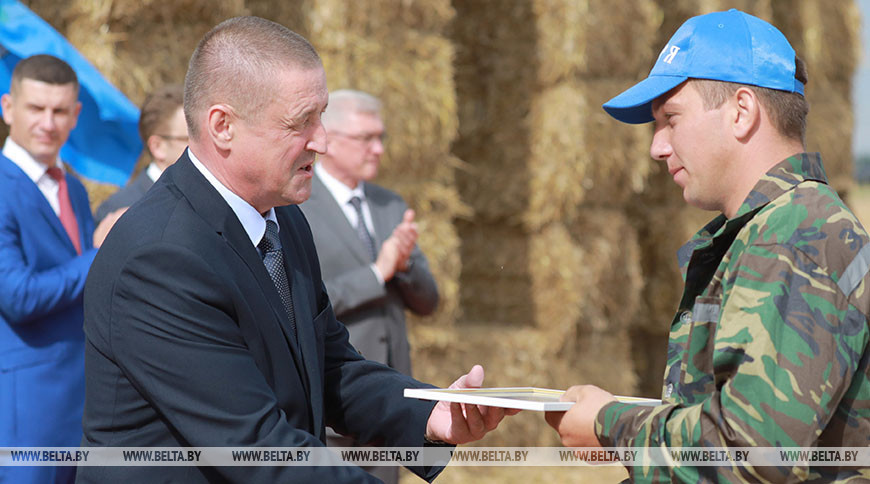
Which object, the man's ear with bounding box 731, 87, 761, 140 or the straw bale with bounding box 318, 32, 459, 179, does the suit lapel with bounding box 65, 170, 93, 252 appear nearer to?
the straw bale with bounding box 318, 32, 459, 179

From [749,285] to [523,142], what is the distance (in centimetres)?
554

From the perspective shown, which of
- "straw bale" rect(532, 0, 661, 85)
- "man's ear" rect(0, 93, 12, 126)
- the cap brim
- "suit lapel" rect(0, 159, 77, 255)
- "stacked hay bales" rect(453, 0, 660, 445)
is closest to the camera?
the cap brim

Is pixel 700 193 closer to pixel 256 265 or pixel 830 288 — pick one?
pixel 830 288

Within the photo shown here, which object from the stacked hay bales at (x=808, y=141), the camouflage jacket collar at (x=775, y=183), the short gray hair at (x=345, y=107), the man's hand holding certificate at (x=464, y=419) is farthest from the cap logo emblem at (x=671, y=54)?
the stacked hay bales at (x=808, y=141)

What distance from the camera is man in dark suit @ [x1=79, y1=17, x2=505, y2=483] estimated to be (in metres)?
1.75

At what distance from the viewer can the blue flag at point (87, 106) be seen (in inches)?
165

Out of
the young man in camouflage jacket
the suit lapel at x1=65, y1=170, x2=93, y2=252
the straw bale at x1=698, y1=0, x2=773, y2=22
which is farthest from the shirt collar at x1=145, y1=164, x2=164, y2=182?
the straw bale at x1=698, y1=0, x2=773, y2=22

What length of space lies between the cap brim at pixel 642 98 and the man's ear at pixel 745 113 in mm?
109

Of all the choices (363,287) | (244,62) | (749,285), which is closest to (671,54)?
(749,285)

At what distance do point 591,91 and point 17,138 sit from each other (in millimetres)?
3730

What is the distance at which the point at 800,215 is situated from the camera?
1.59 m

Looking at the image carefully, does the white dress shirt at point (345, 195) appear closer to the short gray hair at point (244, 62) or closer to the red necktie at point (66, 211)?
the red necktie at point (66, 211)

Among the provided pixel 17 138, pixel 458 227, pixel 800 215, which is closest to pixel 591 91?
pixel 458 227

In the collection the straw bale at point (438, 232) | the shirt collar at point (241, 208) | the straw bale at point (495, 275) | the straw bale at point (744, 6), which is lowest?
the straw bale at point (495, 275)
